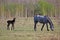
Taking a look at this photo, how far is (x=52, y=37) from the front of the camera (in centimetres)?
216

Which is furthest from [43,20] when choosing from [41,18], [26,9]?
[26,9]

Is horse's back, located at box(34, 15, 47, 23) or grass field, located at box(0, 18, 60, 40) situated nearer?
grass field, located at box(0, 18, 60, 40)

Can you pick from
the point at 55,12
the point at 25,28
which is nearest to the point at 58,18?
the point at 55,12

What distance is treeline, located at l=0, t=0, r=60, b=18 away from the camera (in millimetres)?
2227

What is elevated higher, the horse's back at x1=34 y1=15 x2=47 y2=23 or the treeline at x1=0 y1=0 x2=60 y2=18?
the treeline at x1=0 y1=0 x2=60 y2=18

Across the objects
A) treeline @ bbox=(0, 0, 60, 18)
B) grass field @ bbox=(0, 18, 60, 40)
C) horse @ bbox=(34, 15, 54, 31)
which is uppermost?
treeline @ bbox=(0, 0, 60, 18)

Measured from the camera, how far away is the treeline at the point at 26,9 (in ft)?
7.30

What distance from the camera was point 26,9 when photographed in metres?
2.26

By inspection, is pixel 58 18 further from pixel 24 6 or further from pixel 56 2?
pixel 24 6

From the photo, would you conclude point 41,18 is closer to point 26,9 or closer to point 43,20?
point 43,20

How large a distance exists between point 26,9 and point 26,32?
26cm

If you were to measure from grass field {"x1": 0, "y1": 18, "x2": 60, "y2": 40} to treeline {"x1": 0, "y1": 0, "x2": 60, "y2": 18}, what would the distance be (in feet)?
0.25

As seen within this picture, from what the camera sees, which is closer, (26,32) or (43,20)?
(26,32)

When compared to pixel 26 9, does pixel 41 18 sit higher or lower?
lower
